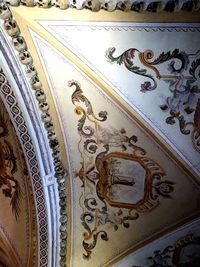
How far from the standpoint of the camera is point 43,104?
3.82m

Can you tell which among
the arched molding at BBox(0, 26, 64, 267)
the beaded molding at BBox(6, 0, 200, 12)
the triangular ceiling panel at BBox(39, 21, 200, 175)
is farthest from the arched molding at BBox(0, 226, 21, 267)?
the beaded molding at BBox(6, 0, 200, 12)

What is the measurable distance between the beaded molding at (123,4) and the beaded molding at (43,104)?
0.58 feet

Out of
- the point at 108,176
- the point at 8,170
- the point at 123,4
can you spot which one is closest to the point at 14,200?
the point at 8,170

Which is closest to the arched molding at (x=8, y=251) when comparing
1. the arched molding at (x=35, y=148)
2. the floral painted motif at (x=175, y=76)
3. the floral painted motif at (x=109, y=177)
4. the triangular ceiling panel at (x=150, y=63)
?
the arched molding at (x=35, y=148)

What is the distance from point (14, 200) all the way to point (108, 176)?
4.77ft

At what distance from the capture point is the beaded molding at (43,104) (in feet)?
10.7

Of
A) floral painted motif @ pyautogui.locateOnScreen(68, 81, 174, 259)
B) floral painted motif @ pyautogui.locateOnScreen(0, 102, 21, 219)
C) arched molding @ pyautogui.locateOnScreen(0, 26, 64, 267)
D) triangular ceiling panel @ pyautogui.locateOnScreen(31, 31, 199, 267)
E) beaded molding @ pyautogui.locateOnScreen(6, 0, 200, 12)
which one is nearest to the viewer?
beaded molding @ pyautogui.locateOnScreen(6, 0, 200, 12)

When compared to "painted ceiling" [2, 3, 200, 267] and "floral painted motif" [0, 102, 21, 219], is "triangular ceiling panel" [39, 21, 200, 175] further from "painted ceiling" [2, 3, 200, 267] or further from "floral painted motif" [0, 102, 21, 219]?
"floral painted motif" [0, 102, 21, 219]

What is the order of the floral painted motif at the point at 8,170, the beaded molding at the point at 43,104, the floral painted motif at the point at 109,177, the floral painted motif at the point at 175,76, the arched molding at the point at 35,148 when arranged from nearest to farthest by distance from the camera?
the beaded molding at the point at 43,104
the floral painted motif at the point at 175,76
the arched molding at the point at 35,148
the floral painted motif at the point at 109,177
the floral painted motif at the point at 8,170

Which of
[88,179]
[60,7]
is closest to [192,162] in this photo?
[88,179]

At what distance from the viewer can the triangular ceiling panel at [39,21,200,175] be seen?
3256 millimetres

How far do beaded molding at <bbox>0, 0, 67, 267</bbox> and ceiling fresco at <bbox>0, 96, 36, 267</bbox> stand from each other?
40 centimetres

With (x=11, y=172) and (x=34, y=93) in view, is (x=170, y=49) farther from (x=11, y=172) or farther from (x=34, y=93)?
(x=11, y=172)

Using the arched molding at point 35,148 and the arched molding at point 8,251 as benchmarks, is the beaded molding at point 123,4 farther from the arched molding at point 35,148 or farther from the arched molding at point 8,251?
the arched molding at point 8,251
